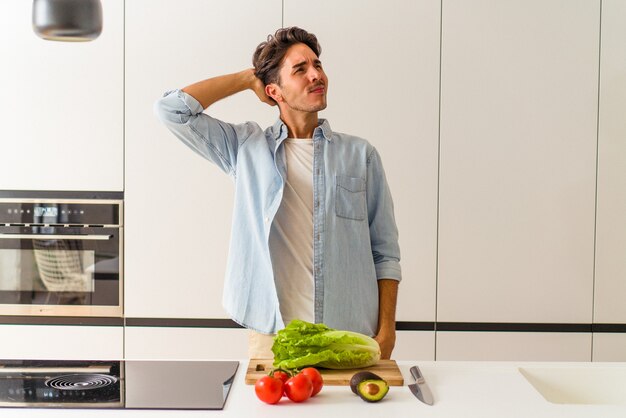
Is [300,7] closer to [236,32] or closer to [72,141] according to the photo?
[236,32]

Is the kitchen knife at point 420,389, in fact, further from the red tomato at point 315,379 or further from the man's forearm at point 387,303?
the man's forearm at point 387,303

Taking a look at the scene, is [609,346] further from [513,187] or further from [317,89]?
[317,89]

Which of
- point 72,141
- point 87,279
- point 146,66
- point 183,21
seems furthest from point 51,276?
point 183,21

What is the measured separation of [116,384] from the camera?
1.84 meters

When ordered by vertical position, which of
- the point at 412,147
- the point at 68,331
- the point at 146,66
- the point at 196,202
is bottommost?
the point at 68,331

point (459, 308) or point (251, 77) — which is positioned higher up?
point (251, 77)

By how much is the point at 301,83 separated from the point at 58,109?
138 centimetres

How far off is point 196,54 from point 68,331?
1.28 m

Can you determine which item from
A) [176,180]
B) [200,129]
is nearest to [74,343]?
[176,180]

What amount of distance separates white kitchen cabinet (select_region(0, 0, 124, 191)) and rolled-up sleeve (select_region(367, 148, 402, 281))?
1298 millimetres

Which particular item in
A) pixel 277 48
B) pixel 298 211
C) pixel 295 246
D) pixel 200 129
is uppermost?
pixel 277 48

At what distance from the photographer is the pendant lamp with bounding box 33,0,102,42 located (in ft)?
5.57

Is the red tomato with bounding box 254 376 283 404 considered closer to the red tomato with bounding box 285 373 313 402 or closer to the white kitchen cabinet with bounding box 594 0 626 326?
the red tomato with bounding box 285 373 313 402

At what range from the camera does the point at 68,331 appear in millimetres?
3348
